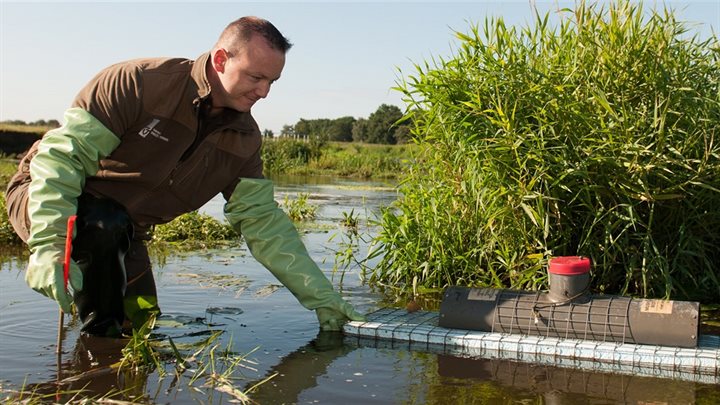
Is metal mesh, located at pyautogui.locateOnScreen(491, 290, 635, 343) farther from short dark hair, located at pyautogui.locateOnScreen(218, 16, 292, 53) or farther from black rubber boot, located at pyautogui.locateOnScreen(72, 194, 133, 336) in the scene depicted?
black rubber boot, located at pyautogui.locateOnScreen(72, 194, 133, 336)

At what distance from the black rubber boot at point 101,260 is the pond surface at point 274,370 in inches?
4.6

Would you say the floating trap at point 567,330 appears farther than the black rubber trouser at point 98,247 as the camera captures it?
No

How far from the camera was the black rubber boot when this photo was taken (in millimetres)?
3355

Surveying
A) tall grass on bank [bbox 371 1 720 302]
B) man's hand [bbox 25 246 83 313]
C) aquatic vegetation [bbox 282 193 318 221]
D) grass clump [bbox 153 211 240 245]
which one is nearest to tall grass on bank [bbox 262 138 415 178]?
aquatic vegetation [bbox 282 193 318 221]

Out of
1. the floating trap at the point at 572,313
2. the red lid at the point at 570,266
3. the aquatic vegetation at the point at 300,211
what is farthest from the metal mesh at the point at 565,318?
the aquatic vegetation at the point at 300,211

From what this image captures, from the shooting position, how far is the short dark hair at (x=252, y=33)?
335 cm

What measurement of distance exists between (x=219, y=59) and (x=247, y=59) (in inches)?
7.2

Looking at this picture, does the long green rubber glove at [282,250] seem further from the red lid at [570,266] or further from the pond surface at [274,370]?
the red lid at [570,266]

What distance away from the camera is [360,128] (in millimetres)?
61219

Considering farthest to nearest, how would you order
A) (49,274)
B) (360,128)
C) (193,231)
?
(360,128), (193,231), (49,274)

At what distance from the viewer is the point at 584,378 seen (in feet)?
10.2

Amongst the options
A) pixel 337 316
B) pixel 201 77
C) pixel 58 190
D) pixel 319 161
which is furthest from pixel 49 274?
pixel 319 161

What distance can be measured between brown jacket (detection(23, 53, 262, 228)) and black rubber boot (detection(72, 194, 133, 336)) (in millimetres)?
154

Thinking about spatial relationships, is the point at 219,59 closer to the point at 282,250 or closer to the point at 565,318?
the point at 282,250
